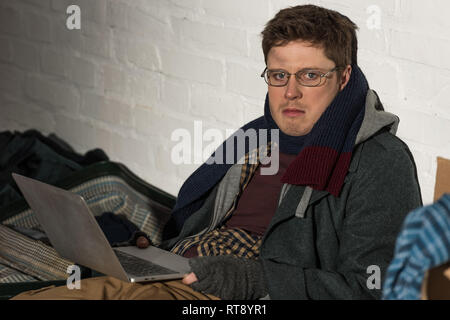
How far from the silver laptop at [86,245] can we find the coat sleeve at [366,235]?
0.29m

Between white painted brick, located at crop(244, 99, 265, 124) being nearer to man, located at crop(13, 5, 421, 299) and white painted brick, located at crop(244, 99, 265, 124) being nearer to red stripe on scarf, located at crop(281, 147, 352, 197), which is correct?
man, located at crop(13, 5, 421, 299)

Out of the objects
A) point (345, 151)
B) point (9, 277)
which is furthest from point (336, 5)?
point (9, 277)

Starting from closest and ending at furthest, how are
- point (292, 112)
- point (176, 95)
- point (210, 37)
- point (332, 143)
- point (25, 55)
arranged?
1. point (332, 143)
2. point (292, 112)
3. point (210, 37)
4. point (176, 95)
5. point (25, 55)

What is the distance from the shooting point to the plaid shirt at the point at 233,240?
2.10m

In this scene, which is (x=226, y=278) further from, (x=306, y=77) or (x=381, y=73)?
(x=381, y=73)

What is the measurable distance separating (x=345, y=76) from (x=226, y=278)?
2.01 feet

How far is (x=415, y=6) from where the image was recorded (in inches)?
77.3

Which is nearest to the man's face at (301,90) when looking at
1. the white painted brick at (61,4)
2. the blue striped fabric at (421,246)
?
the blue striped fabric at (421,246)

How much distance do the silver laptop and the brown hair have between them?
2.05 ft

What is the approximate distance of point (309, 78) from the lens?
1.98 metres

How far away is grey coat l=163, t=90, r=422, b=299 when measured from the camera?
1.80m

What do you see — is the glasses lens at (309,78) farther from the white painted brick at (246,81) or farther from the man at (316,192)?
the white painted brick at (246,81)

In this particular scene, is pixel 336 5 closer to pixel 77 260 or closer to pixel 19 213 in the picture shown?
pixel 77 260

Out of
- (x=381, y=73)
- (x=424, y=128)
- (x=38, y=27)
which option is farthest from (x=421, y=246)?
(x=38, y=27)
